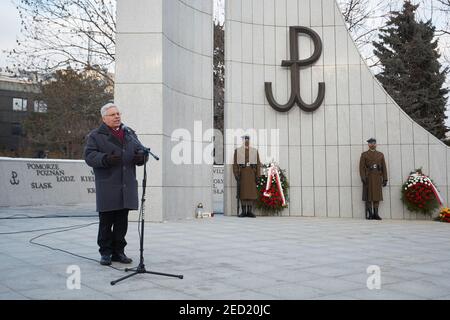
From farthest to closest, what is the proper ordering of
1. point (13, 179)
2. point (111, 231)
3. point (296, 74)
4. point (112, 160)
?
point (13, 179) < point (296, 74) < point (111, 231) < point (112, 160)

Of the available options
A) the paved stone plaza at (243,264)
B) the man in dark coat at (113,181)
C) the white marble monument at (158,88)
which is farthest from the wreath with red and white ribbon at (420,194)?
the man in dark coat at (113,181)

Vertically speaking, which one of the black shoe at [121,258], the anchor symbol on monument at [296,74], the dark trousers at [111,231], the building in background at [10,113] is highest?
the building in background at [10,113]

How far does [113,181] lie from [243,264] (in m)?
1.77

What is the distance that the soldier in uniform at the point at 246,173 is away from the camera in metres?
12.3

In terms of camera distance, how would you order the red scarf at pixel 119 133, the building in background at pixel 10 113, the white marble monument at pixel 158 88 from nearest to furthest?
the red scarf at pixel 119 133 → the white marble monument at pixel 158 88 → the building in background at pixel 10 113

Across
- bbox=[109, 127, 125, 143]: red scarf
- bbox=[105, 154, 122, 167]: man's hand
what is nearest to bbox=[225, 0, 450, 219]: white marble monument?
bbox=[109, 127, 125, 143]: red scarf

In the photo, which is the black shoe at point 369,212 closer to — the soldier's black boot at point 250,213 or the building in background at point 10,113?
the soldier's black boot at point 250,213

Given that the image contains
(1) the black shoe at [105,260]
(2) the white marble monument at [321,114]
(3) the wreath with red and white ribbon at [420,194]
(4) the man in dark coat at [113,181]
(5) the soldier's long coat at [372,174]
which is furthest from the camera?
(2) the white marble monument at [321,114]

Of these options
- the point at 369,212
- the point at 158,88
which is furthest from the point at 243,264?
the point at 369,212

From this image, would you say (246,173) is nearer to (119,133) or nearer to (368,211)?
(368,211)

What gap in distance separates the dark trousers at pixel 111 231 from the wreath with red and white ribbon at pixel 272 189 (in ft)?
23.7

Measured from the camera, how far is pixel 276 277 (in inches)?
185

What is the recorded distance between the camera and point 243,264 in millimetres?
5430
